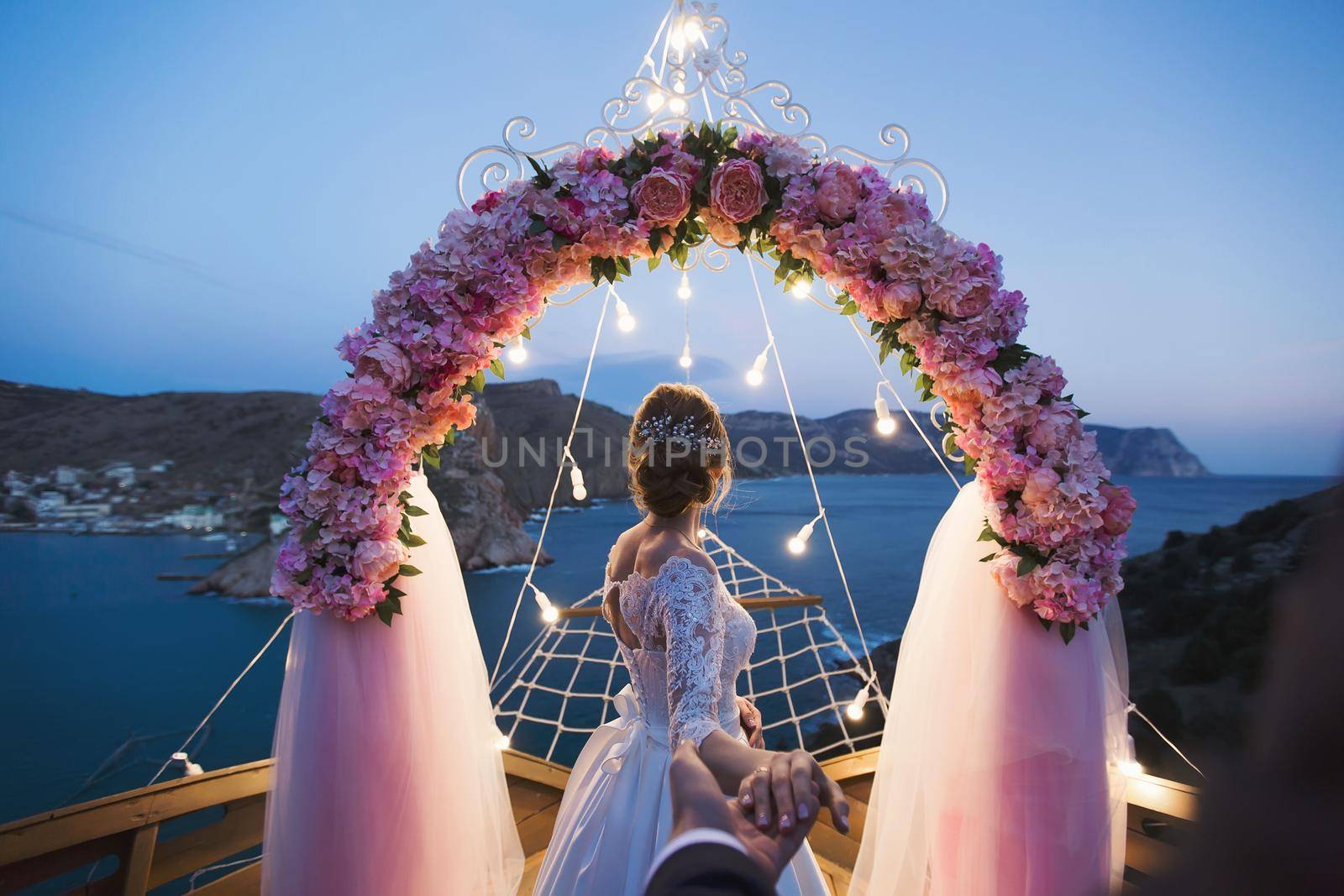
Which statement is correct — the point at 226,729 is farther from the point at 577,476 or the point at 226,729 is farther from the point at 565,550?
the point at 565,550

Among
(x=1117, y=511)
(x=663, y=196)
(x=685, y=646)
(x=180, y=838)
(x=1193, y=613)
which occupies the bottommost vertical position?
(x=1193, y=613)

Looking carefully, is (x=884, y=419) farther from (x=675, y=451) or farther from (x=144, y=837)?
(x=144, y=837)

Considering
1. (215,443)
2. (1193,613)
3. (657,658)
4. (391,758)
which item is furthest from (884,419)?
(1193,613)

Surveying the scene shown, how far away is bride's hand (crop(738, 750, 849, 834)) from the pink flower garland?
4.51 feet

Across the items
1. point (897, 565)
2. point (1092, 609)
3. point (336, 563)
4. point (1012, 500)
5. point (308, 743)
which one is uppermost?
point (1012, 500)

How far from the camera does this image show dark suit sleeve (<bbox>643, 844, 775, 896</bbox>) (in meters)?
0.46

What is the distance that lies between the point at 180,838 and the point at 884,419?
2826 mm

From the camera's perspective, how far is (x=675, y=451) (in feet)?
5.76

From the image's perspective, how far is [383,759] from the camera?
1871 mm

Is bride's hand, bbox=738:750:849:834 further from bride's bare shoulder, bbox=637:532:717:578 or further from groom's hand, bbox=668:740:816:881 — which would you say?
bride's bare shoulder, bbox=637:532:717:578

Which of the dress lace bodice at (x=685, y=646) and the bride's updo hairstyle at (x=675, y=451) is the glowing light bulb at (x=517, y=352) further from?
the dress lace bodice at (x=685, y=646)

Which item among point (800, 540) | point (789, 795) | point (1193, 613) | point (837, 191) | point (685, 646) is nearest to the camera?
point (789, 795)

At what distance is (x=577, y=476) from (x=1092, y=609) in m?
2.02

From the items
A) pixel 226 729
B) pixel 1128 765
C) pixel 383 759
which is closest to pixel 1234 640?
pixel 1128 765
